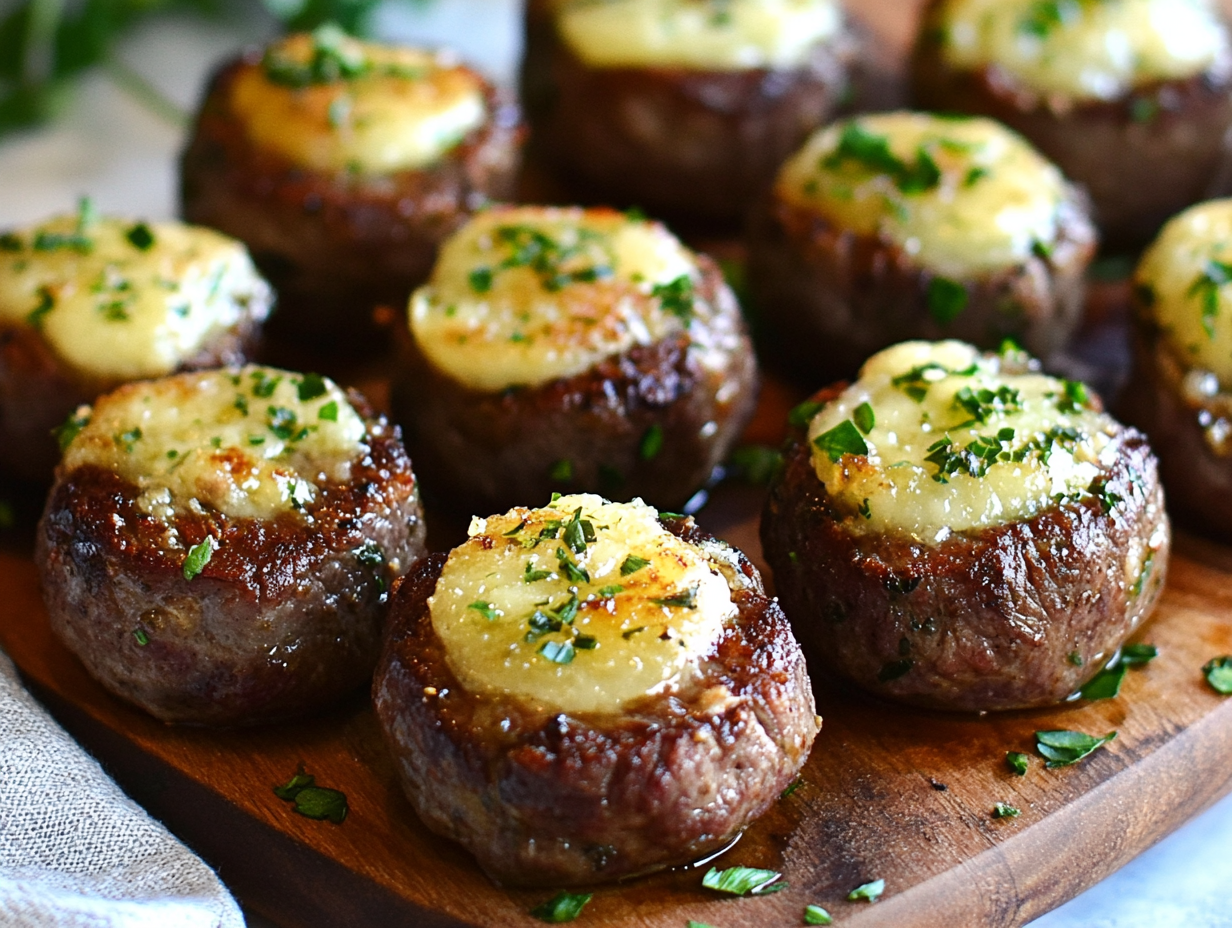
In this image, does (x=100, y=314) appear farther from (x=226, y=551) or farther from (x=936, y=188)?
(x=936, y=188)

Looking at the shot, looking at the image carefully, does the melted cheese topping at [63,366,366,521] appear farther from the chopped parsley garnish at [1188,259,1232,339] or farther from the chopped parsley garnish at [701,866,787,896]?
the chopped parsley garnish at [1188,259,1232,339]

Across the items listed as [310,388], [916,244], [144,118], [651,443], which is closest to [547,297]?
[651,443]

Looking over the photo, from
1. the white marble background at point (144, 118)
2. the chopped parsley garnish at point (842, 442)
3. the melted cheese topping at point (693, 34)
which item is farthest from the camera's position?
the white marble background at point (144, 118)

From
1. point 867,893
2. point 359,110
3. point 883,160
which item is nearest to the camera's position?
point 867,893

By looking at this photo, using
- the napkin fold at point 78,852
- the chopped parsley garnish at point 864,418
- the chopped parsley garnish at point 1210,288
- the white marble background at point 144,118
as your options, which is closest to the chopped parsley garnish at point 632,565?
the chopped parsley garnish at point 864,418

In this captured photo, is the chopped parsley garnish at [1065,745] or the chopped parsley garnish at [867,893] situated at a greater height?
the chopped parsley garnish at [1065,745]

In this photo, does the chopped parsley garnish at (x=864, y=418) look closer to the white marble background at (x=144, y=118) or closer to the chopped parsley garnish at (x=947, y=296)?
the chopped parsley garnish at (x=947, y=296)
